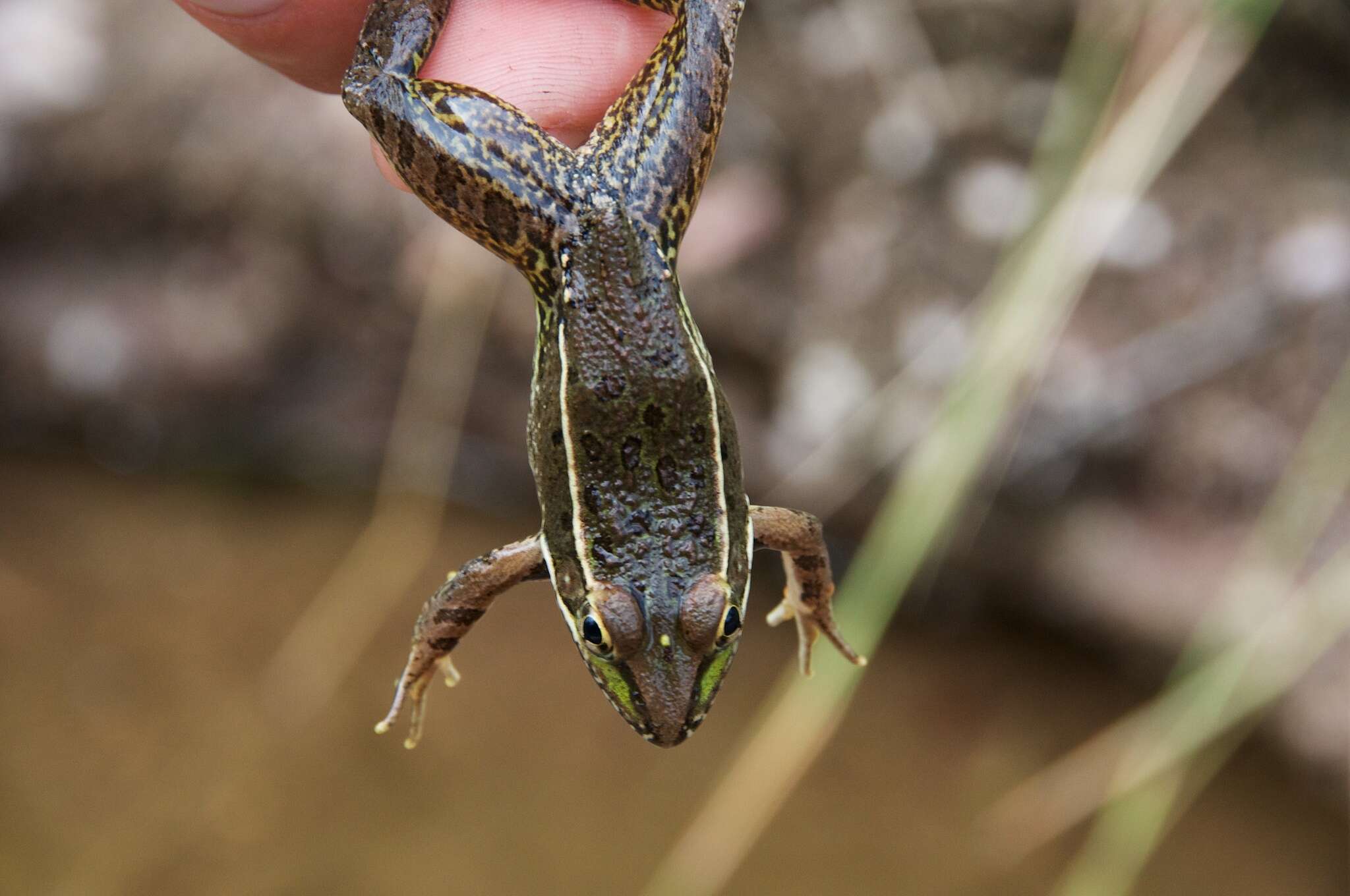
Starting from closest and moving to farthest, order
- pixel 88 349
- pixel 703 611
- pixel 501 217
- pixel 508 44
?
pixel 703 611 → pixel 501 217 → pixel 508 44 → pixel 88 349

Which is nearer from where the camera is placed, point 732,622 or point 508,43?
point 732,622

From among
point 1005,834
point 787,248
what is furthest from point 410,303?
point 1005,834

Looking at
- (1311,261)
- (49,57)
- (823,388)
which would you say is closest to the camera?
(1311,261)

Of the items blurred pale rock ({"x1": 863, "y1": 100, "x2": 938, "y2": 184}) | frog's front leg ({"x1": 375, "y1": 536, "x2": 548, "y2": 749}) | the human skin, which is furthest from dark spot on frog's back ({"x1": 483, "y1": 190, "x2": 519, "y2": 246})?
blurred pale rock ({"x1": 863, "y1": 100, "x2": 938, "y2": 184})

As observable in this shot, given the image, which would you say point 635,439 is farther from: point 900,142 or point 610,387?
point 900,142

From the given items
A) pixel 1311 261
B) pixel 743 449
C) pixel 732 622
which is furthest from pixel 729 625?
pixel 1311 261
